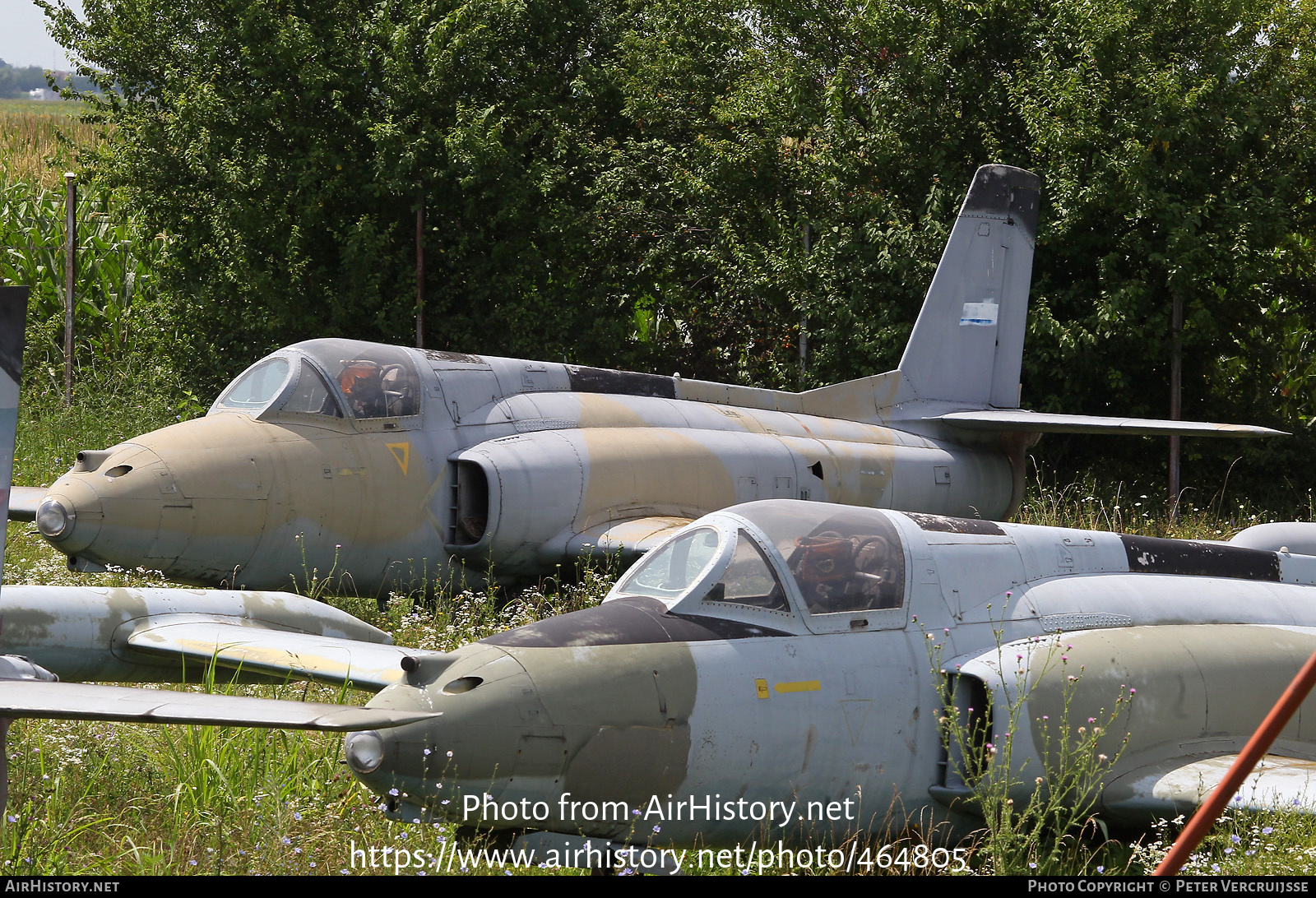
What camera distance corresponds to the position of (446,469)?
913 centimetres

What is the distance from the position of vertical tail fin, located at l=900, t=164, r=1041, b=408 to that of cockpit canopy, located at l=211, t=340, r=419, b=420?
622 cm

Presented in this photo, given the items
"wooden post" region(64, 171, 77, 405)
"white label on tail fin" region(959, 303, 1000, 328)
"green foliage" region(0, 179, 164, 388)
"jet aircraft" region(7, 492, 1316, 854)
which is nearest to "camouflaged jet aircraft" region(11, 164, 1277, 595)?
"white label on tail fin" region(959, 303, 1000, 328)

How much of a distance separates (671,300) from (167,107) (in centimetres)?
792

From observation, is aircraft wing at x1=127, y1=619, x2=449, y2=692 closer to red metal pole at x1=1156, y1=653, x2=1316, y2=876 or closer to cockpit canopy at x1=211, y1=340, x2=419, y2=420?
cockpit canopy at x1=211, y1=340, x2=419, y2=420

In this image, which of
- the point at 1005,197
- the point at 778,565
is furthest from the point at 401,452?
the point at 1005,197

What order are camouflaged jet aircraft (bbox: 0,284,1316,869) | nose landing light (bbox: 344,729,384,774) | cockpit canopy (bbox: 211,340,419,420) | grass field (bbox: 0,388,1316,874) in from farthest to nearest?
cockpit canopy (bbox: 211,340,419,420) < grass field (bbox: 0,388,1316,874) < camouflaged jet aircraft (bbox: 0,284,1316,869) < nose landing light (bbox: 344,729,384,774)

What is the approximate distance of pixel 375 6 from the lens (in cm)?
1702

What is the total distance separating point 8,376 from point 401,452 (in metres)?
5.41

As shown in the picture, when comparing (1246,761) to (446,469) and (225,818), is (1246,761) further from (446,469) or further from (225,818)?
(446,469)

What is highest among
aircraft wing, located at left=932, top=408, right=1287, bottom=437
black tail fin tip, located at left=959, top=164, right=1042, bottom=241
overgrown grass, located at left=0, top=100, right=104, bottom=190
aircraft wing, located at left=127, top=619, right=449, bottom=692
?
overgrown grass, located at left=0, top=100, right=104, bottom=190

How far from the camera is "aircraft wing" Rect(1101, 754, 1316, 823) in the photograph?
488cm

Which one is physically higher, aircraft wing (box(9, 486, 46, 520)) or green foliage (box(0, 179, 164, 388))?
green foliage (box(0, 179, 164, 388))

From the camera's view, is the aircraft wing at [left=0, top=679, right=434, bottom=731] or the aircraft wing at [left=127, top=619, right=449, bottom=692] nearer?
the aircraft wing at [left=0, top=679, right=434, bottom=731]

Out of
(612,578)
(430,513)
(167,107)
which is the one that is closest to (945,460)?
(612,578)
